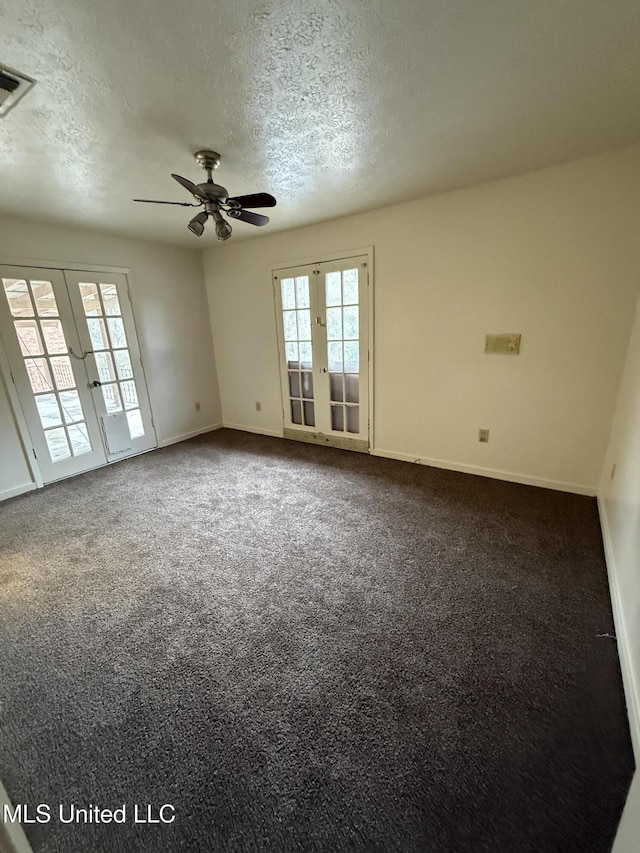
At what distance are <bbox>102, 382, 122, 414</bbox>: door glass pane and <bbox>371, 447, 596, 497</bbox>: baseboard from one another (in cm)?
295

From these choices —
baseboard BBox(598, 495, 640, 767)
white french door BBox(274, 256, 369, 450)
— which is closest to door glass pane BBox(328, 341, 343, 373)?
white french door BBox(274, 256, 369, 450)

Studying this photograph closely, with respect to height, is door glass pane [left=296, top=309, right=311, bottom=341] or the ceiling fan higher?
the ceiling fan

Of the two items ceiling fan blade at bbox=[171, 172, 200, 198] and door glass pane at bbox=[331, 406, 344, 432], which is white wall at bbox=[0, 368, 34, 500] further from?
door glass pane at bbox=[331, 406, 344, 432]

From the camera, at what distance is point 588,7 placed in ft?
3.86

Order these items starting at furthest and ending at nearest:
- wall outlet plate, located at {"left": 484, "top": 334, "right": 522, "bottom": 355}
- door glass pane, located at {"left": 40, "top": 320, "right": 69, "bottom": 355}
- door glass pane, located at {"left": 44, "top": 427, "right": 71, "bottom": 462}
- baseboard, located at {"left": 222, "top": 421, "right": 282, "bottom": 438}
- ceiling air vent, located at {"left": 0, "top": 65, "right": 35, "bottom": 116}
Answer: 1. baseboard, located at {"left": 222, "top": 421, "right": 282, "bottom": 438}
2. door glass pane, located at {"left": 44, "top": 427, "right": 71, "bottom": 462}
3. door glass pane, located at {"left": 40, "top": 320, "right": 69, "bottom": 355}
4. wall outlet plate, located at {"left": 484, "top": 334, "right": 522, "bottom": 355}
5. ceiling air vent, located at {"left": 0, "top": 65, "right": 35, "bottom": 116}

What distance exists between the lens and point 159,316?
4152 millimetres

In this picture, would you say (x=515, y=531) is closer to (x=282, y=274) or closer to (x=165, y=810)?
(x=165, y=810)

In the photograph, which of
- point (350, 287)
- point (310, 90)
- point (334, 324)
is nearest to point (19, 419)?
point (334, 324)

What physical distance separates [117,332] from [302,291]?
212 centimetres

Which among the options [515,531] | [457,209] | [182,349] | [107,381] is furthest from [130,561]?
[457,209]

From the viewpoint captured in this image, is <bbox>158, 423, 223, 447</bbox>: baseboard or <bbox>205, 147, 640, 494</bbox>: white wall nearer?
<bbox>205, 147, 640, 494</bbox>: white wall

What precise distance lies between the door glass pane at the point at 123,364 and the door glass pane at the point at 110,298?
17.3 inches

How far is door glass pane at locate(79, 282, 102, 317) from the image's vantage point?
137 inches

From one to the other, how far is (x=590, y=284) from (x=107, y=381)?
14.8 feet
